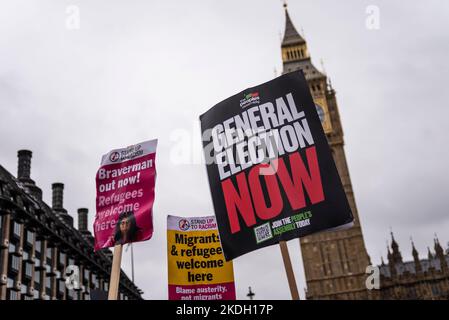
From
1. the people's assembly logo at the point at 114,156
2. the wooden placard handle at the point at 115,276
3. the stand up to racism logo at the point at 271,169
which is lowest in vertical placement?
the wooden placard handle at the point at 115,276

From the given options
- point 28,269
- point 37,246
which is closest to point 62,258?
point 37,246

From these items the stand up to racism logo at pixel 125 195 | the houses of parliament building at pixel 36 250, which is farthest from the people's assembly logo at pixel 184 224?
the houses of parliament building at pixel 36 250

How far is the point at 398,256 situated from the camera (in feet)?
375

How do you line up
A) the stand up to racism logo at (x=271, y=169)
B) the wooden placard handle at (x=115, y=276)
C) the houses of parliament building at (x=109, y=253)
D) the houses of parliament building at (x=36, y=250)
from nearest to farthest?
the stand up to racism logo at (x=271, y=169) < the wooden placard handle at (x=115, y=276) < the houses of parliament building at (x=36, y=250) < the houses of parliament building at (x=109, y=253)

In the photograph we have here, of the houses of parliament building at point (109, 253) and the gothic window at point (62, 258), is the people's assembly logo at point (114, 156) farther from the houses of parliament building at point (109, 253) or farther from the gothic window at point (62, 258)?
the gothic window at point (62, 258)

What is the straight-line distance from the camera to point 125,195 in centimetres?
968

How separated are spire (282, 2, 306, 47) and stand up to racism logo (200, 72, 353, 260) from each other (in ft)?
332

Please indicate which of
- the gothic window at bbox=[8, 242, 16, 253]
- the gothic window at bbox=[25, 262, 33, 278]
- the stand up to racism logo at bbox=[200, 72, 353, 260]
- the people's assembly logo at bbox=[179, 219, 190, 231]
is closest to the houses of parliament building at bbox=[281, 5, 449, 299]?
the gothic window at bbox=[25, 262, 33, 278]

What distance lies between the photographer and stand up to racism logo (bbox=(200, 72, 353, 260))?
761 cm

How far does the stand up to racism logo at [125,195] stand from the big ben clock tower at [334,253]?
80.2 m

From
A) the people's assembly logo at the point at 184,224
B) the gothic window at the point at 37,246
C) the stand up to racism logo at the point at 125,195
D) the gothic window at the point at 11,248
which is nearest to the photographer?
the stand up to racism logo at the point at 125,195

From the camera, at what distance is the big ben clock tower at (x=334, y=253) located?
87.4m
